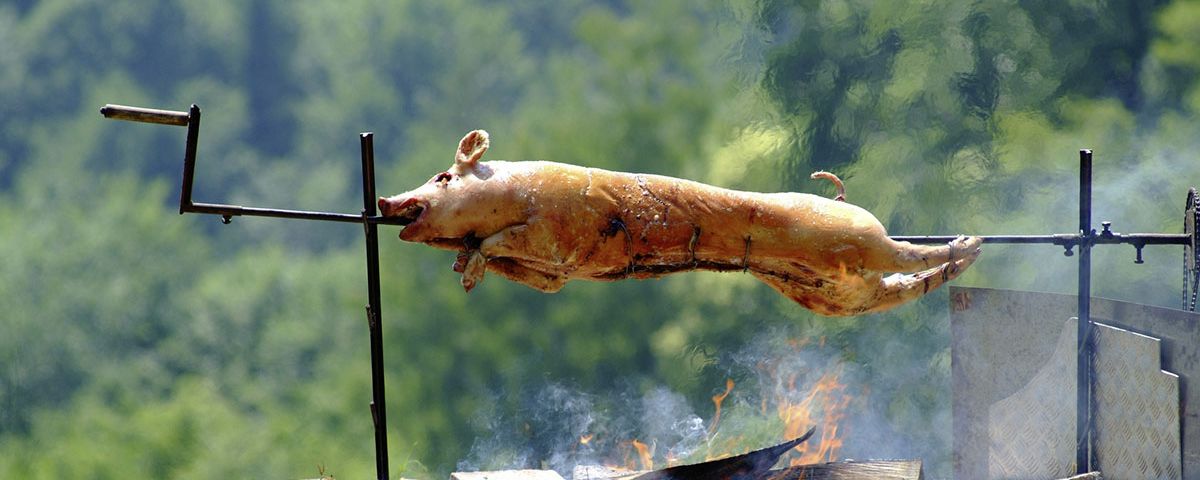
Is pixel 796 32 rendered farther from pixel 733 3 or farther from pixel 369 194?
pixel 369 194

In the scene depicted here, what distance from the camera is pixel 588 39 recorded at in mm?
18516

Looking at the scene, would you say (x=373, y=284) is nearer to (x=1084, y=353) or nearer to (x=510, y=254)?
(x=510, y=254)

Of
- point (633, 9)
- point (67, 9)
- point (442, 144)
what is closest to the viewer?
point (633, 9)

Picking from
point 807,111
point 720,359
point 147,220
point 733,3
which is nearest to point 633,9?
point 733,3

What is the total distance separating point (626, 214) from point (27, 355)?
57.6 ft

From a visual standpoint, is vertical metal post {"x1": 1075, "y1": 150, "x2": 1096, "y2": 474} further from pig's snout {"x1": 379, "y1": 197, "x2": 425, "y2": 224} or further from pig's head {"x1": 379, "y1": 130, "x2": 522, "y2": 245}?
pig's snout {"x1": 379, "y1": 197, "x2": 425, "y2": 224}

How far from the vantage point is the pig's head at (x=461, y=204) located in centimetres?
566

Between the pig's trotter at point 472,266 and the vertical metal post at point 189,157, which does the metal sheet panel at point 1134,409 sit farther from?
the vertical metal post at point 189,157

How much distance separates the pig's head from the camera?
566 cm

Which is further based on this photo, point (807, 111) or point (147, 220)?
point (147, 220)

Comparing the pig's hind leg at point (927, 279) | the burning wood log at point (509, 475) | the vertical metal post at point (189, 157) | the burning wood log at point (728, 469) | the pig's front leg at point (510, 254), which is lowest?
the burning wood log at point (509, 475)

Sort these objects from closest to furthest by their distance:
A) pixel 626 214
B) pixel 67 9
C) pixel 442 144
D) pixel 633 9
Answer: pixel 626 214 → pixel 633 9 → pixel 442 144 → pixel 67 9

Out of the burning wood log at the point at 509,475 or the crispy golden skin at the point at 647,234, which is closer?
the crispy golden skin at the point at 647,234

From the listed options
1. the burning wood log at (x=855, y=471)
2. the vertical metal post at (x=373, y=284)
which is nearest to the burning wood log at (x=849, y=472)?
the burning wood log at (x=855, y=471)
